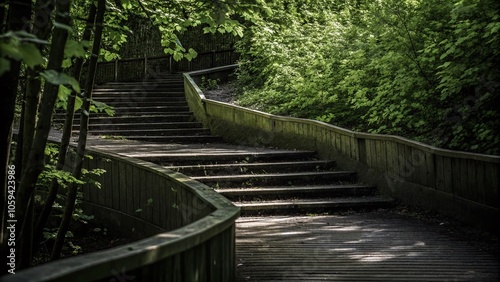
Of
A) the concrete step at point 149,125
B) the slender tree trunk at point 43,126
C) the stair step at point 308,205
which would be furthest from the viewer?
the concrete step at point 149,125

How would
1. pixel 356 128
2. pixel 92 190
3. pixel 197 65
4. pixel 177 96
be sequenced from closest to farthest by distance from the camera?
pixel 92 190
pixel 356 128
pixel 177 96
pixel 197 65

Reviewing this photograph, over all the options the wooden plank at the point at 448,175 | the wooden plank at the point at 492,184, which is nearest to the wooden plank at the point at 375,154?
the wooden plank at the point at 448,175

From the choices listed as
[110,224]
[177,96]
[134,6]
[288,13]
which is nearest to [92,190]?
[110,224]

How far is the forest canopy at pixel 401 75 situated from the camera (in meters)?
7.97

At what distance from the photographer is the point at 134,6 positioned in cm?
761

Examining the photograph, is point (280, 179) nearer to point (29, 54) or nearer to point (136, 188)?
point (136, 188)

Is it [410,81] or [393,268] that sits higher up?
[410,81]

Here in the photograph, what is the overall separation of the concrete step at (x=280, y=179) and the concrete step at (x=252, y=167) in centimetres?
33

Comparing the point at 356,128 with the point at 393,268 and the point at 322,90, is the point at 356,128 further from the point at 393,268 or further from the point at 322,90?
the point at 393,268

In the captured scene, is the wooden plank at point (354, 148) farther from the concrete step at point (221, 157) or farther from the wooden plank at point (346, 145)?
the concrete step at point (221, 157)

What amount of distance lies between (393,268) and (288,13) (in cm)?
1545

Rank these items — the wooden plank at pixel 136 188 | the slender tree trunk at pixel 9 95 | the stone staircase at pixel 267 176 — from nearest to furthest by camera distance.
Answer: the slender tree trunk at pixel 9 95 → the wooden plank at pixel 136 188 → the stone staircase at pixel 267 176

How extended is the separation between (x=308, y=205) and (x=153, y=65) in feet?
62.6

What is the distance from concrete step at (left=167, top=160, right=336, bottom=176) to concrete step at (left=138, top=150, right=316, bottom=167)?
0.39m
